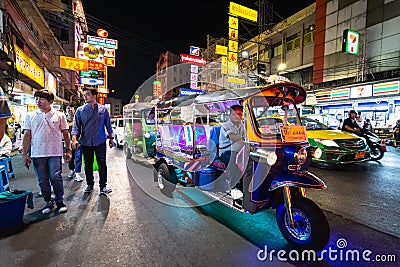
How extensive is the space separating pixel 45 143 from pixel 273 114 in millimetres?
3747

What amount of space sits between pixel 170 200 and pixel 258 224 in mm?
1811

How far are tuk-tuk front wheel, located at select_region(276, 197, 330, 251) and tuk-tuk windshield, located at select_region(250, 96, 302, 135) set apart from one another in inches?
39.8

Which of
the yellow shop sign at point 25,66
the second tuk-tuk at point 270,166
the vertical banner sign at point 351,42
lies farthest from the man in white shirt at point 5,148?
the vertical banner sign at point 351,42

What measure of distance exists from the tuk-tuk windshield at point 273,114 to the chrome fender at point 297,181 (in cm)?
62

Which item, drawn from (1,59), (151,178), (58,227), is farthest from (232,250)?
(1,59)

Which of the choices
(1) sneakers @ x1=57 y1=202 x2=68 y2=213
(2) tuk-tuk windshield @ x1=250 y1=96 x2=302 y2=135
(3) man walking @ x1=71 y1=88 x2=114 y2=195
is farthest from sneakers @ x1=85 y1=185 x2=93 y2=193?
(2) tuk-tuk windshield @ x1=250 y1=96 x2=302 y2=135

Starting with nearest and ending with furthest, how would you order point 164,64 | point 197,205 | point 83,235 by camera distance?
1. point 83,235
2. point 197,205
3. point 164,64

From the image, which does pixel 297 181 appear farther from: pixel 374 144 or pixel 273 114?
pixel 374 144

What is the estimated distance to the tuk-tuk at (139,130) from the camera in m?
7.19

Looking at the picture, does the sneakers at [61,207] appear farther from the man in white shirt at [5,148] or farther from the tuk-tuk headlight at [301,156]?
the tuk-tuk headlight at [301,156]

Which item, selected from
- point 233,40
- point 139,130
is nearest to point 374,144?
point 139,130

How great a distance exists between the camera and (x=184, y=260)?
2.63 metres

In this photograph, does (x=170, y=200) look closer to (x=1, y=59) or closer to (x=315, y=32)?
(x=1, y=59)

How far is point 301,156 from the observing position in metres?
2.96
